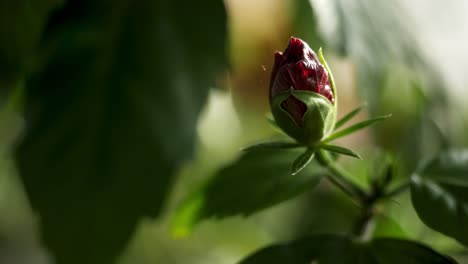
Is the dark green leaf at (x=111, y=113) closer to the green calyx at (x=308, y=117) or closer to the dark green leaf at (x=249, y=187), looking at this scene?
the dark green leaf at (x=249, y=187)

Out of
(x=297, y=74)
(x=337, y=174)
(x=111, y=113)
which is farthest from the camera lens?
(x=111, y=113)

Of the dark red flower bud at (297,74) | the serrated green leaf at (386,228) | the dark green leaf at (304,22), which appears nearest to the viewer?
the dark red flower bud at (297,74)

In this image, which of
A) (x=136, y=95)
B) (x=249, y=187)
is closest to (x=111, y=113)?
(x=136, y=95)

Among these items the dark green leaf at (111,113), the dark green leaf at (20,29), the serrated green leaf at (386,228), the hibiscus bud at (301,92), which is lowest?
the serrated green leaf at (386,228)

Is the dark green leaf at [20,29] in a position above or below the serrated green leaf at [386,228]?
above

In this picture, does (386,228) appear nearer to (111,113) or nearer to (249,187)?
(249,187)

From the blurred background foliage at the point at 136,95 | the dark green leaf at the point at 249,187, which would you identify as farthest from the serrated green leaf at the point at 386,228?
the dark green leaf at the point at 249,187
